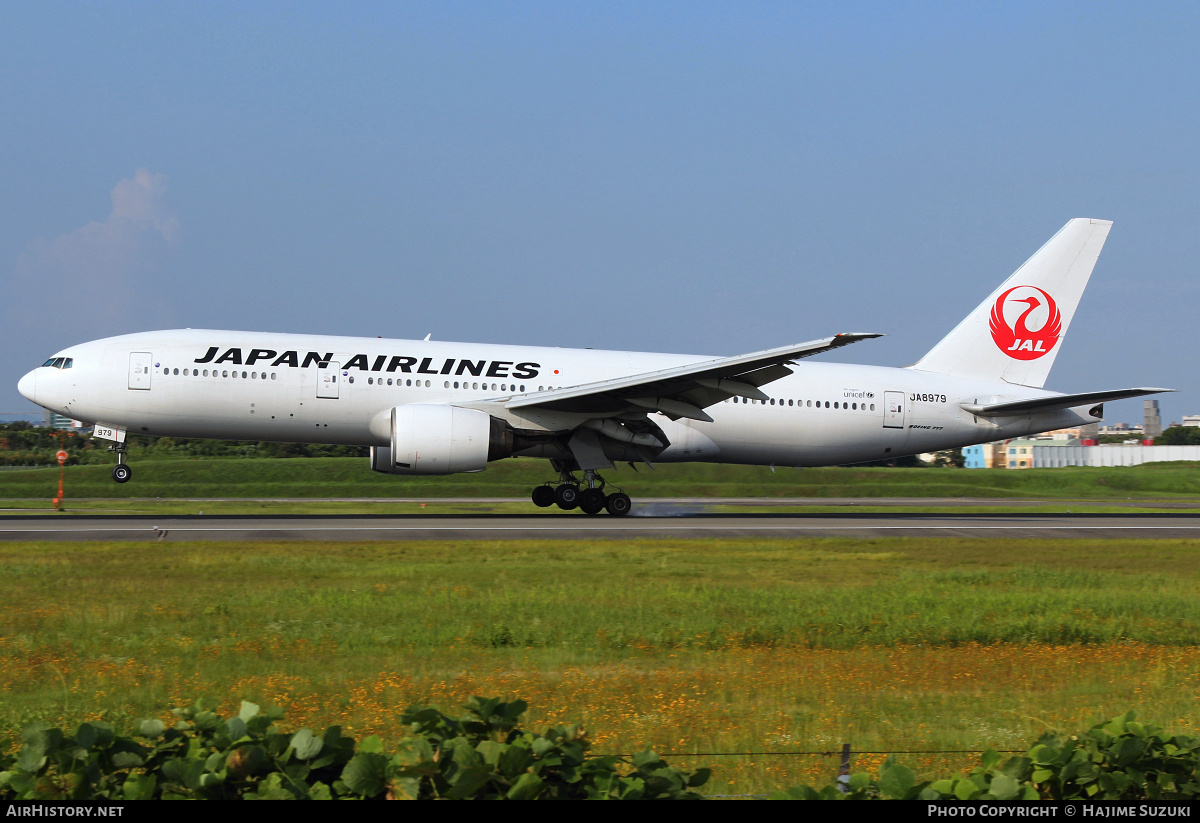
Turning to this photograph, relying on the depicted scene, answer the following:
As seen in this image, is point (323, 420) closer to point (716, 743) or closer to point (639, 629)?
point (639, 629)

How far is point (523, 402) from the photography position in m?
24.2

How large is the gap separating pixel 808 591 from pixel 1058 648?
11.7 ft

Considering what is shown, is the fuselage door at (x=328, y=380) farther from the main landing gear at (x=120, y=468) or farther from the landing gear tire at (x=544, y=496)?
the landing gear tire at (x=544, y=496)

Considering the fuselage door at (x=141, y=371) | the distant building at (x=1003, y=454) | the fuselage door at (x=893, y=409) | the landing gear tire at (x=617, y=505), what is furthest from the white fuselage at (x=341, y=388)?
the distant building at (x=1003, y=454)

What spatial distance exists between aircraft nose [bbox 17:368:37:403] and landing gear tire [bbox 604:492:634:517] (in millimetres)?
14580

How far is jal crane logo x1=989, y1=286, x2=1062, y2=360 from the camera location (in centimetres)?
3028

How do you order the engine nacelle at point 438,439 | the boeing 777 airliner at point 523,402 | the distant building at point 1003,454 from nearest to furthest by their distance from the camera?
1. the engine nacelle at point 438,439
2. the boeing 777 airliner at point 523,402
3. the distant building at point 1003,454

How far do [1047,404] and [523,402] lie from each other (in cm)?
1479

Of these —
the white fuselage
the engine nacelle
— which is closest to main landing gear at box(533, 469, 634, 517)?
the white fuselage

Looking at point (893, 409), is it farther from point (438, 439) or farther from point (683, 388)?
point (438, 439)

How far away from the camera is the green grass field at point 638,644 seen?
7477mm

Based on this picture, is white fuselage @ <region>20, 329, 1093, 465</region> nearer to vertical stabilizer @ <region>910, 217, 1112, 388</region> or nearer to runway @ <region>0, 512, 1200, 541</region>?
runway @ <region>0, 512, 1200, 541</region>

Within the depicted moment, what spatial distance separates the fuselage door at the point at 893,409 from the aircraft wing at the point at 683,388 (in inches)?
200
